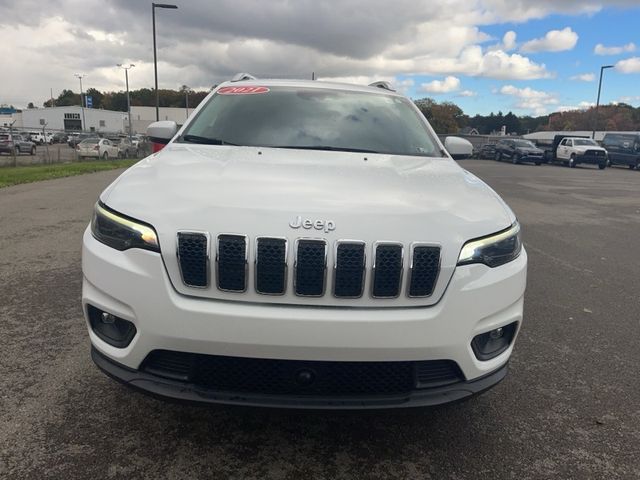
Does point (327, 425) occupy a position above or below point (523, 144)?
below

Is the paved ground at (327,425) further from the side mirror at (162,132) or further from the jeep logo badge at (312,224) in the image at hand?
the side mirror at (162,132)

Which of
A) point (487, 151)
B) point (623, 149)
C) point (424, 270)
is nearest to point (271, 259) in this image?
point (424, 270)

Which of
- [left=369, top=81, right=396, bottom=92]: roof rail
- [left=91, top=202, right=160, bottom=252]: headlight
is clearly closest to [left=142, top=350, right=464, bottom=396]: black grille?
[left=91, top=202, right=160, bottom=252]: headlight

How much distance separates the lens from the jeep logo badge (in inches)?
80.9

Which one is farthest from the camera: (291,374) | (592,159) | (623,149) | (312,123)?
(623,149)

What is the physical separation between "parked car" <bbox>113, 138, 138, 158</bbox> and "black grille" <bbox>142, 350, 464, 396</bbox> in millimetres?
36004

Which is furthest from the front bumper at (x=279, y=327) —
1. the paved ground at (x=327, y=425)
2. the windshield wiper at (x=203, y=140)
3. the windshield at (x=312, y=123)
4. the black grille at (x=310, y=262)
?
the windshield at (x=312, y=123)

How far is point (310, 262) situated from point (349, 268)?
16cm

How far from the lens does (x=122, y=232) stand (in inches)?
86.2

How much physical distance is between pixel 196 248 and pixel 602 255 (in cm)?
657

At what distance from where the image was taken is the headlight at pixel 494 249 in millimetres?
2195

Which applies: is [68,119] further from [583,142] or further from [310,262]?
[310,262]

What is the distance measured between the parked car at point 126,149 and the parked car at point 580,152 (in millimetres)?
29725

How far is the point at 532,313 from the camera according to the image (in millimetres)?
4512
